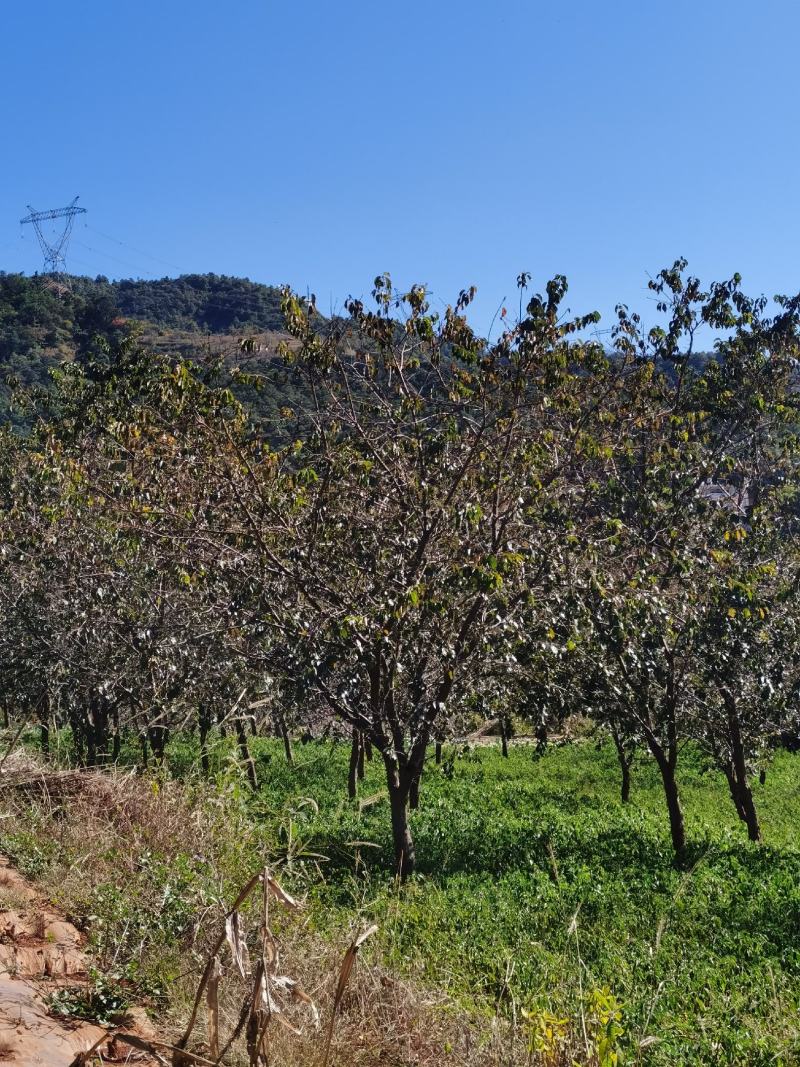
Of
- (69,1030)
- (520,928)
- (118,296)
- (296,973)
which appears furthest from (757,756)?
(118,296)

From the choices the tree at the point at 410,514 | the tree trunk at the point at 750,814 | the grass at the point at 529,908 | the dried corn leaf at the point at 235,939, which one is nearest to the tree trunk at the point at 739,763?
the tree trunk at the point at 750,814

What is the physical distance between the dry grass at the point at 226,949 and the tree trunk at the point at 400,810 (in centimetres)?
229

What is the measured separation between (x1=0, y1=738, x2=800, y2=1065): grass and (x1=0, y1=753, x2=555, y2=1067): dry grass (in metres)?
0.05

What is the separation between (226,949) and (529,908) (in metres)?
4.55

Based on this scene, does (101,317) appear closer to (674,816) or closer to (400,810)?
(674,816)

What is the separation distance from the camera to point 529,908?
836 centimetres

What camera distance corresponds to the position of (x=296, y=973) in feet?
14.2

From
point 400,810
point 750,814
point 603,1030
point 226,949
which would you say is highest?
point 226,949

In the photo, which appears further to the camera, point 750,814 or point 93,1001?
point 750,814

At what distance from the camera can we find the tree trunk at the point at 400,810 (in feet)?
28.6

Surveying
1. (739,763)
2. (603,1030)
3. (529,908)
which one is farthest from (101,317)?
(603,1030)

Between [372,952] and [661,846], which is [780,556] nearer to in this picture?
[661,846]

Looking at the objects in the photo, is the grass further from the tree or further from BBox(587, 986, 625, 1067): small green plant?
the tree

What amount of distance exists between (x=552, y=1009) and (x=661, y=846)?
7755mm
